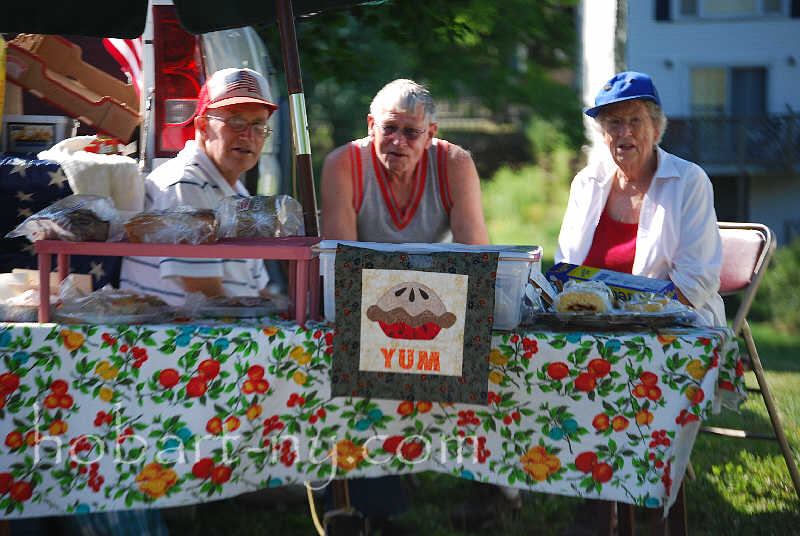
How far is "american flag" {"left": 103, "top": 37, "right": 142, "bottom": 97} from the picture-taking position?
4.04 m

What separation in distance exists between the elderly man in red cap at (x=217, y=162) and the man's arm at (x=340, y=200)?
32cm

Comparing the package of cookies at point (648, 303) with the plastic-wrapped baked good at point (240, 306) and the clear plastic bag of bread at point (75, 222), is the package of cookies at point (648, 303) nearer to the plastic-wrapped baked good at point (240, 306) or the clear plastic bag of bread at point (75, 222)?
the plastic-wrapped baked good at point (240, 306)

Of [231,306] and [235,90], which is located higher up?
[235,90]

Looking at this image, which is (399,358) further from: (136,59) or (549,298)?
(136,59)

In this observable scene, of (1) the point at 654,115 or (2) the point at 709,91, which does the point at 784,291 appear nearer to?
(2) the point at 709,91

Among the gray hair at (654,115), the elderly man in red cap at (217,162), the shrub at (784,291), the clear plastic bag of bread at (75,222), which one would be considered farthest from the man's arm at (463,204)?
the shrub at (784,291)

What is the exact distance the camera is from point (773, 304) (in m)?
13.1

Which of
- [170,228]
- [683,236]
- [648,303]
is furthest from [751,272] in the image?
[170,228]

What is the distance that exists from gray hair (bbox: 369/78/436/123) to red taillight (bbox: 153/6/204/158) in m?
0.93

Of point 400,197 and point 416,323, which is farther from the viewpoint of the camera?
point 400,197

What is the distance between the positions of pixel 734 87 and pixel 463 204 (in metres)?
17.9

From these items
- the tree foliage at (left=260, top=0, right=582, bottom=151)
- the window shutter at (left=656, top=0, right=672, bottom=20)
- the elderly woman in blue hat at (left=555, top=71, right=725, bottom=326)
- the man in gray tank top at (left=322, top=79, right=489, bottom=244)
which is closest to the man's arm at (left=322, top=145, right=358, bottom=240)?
the man in gray tank top at (left=322, top=79, right=489, bottom=244)

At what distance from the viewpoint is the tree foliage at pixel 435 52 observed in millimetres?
7445

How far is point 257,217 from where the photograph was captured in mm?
2590
